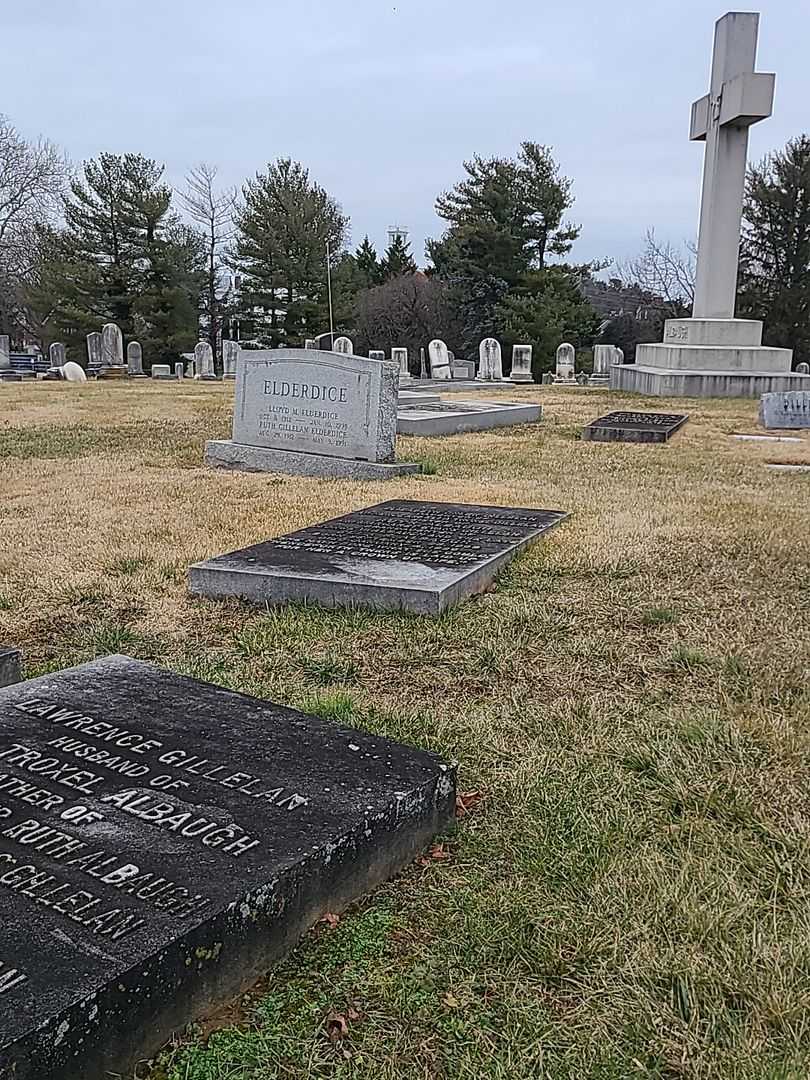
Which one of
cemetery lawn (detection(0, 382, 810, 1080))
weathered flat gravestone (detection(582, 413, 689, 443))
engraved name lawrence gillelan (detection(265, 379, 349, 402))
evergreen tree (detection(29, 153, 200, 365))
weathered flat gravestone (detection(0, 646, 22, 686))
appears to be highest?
evergreen tree (detection(29, 153, 200, 365))

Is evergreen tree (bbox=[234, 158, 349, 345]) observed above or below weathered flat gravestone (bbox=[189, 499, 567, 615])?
above

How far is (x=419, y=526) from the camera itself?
486 cm

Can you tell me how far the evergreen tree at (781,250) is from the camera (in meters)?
32.0

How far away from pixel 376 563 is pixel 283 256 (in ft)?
113

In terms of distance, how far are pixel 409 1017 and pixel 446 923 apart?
261mm

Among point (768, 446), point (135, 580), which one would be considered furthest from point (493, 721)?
point (768, 446)

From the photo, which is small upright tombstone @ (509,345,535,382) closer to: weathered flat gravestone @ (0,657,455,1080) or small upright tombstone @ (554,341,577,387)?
small upright tombstone @ (554,341,577,387)

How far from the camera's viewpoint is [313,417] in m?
7.63

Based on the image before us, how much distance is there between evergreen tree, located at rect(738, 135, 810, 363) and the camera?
31953 mm

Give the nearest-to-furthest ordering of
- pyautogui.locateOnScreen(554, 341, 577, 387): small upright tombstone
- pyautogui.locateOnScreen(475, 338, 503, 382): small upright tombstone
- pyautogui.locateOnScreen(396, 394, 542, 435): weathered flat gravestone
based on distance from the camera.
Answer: pyautogui.locateOnScreen(396, 394, 542, 435): weathered flat gravestone < pyautogui.locateOnScreen(475, 338, 503, 382): small upright tombstone < pyautogui.locateOnScreen(554, 341, 577, 387): small upright tombstone

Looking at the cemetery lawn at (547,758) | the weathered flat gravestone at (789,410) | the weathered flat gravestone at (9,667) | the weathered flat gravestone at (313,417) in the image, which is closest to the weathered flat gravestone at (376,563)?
the cemetery lawn at (547,758)

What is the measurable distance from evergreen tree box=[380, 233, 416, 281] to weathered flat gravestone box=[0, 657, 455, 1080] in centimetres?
4454

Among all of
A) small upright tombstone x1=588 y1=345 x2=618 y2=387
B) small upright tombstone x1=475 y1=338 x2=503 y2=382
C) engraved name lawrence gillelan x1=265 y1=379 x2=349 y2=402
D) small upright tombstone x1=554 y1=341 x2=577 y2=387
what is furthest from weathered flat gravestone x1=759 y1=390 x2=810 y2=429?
small upright tombstone x1=588 y1=345 x2=618 y2=387

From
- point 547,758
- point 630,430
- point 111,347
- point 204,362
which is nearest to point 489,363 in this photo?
point 204,362
